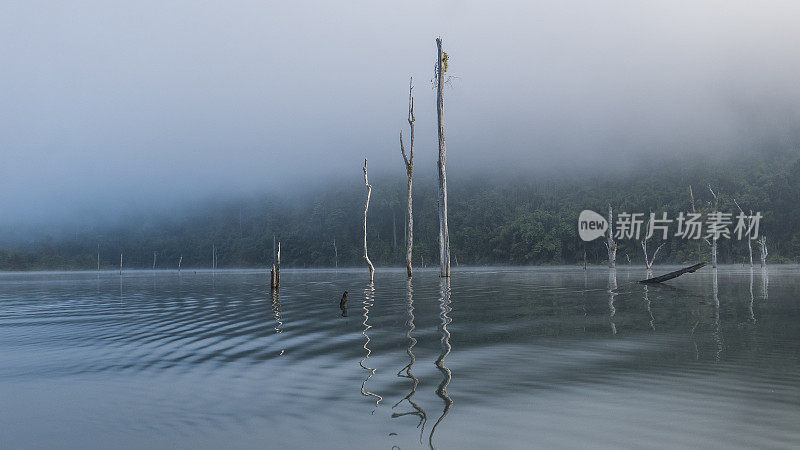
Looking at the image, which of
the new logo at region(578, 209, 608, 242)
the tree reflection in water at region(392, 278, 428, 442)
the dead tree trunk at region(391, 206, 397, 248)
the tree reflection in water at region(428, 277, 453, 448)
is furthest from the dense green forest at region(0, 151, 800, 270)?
the tree reflection in water at region(392, 278, 428, 442)

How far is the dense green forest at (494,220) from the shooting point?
96375 mm

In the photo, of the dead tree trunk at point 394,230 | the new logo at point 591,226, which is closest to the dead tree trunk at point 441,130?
the new logo at point 591,226

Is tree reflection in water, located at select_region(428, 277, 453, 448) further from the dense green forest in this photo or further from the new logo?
the new logo

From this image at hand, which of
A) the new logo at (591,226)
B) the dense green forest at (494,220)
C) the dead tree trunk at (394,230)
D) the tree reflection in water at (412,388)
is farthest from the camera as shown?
the dead tree trunk at (394,230)

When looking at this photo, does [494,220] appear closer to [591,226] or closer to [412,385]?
[591,226]

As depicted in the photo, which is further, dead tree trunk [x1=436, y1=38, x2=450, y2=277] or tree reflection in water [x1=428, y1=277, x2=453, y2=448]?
dead tree trunk [x1=436, y1=38, x2=450, y2=277]

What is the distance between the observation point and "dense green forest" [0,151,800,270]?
9638cm

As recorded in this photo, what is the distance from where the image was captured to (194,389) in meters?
5.31

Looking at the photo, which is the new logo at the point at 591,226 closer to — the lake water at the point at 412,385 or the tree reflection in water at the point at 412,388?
the lake water at the point at 412,385

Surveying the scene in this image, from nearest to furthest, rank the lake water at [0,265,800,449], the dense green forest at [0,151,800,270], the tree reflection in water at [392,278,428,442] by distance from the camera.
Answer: the lake water at [0,265,800,449] < the tree reflection in water at [392,278,428,442] < the dense green forest at [0,151,800,270]

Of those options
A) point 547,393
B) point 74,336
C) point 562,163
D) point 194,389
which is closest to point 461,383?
point 547,393

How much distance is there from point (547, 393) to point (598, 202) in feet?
401

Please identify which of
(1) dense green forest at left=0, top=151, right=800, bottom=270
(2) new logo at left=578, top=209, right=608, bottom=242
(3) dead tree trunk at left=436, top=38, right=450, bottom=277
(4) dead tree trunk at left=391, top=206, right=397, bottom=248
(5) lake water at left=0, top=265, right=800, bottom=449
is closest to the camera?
(5) lake water at left=0, top=265, right=800, bottom=449

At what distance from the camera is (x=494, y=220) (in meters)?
130
